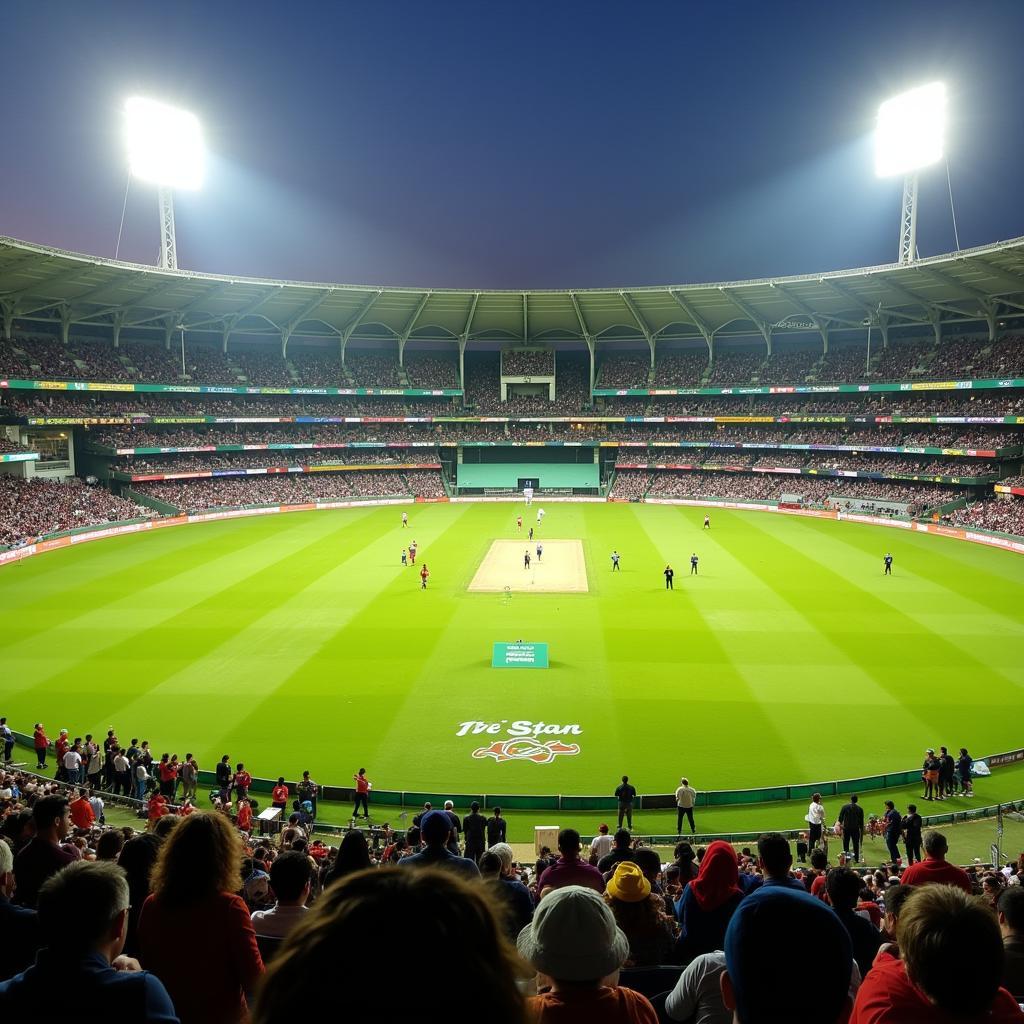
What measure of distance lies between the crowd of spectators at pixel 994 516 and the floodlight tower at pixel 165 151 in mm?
60086

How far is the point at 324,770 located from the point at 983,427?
6247 centimetres

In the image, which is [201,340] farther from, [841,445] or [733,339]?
[841,445]

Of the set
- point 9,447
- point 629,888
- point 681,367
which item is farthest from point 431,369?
point 629,888

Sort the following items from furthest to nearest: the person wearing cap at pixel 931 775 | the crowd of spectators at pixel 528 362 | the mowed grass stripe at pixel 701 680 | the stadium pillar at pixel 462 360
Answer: the crowd of spectators at pixel 528 362 → the stadium pillar at pixel 462 360 → the mowed grass stripe at pixel 701 680 → the person wearing cap at pixel 931 775

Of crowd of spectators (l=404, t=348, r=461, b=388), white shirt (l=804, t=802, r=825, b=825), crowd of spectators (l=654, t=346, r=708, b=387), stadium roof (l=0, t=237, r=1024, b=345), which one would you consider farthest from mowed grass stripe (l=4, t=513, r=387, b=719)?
crowd of spectators (l=654, t=346, r=708, b=387)

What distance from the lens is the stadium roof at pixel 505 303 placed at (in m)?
57.5

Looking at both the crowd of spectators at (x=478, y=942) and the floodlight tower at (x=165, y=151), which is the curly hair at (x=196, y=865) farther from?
the floodlight tower at (x=165, y=151)

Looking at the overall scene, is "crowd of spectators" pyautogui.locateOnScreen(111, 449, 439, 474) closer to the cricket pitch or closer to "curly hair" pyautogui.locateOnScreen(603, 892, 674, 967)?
the cricket pitch

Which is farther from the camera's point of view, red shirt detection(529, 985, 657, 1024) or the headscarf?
the headscarf

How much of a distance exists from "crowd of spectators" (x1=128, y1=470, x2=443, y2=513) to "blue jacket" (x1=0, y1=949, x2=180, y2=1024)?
2649 inches

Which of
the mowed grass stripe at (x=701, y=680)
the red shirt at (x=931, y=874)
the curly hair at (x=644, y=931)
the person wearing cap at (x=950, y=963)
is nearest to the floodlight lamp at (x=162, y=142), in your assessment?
the mowed grass stripe at (x=701, y=680)

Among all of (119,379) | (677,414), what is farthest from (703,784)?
(677,414)

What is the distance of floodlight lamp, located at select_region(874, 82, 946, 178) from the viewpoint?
55312 millimetres

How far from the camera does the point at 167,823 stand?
26.3 ft
